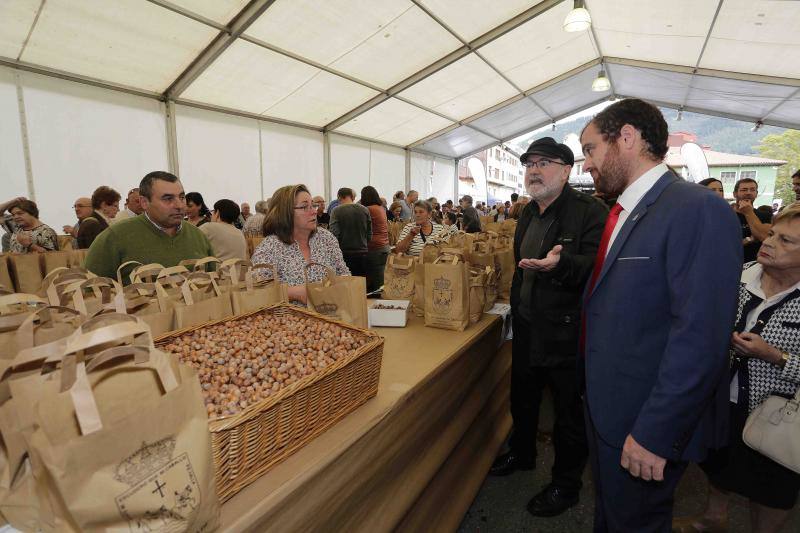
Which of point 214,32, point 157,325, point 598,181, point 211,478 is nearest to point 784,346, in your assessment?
point 598,181

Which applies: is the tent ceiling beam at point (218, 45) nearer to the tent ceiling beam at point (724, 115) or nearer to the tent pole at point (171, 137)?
the tent pole at point (171, 137)

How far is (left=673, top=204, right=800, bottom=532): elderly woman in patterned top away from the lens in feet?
4.64

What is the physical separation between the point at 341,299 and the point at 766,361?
162 centimetres

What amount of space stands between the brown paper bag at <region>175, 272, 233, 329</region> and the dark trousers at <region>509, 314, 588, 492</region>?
1469 mm

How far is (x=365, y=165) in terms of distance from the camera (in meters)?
12.2

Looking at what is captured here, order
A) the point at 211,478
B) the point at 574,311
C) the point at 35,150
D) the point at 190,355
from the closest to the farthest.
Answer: the point at 211,478
the point at 190,355
the point at 574,311
the point at 35,150

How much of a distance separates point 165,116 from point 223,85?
3.90 feet

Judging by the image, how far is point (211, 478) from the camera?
0.71 m

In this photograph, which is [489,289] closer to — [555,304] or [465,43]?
[555,304]

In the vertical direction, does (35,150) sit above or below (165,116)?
below

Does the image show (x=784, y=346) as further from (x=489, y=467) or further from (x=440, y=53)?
(x=440, y=53)

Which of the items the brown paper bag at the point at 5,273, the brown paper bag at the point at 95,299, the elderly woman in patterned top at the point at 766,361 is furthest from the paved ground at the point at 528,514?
the brown paper bag at the point at 5,273

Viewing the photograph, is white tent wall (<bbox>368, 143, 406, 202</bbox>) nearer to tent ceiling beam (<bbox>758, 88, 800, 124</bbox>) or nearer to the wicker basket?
tent ceiling beam (<bbox>758, 88, 800, 124</bbox>)

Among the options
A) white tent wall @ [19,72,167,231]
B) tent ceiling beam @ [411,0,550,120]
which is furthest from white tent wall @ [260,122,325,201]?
tent ceiling beam @ [411,0,550,120]
